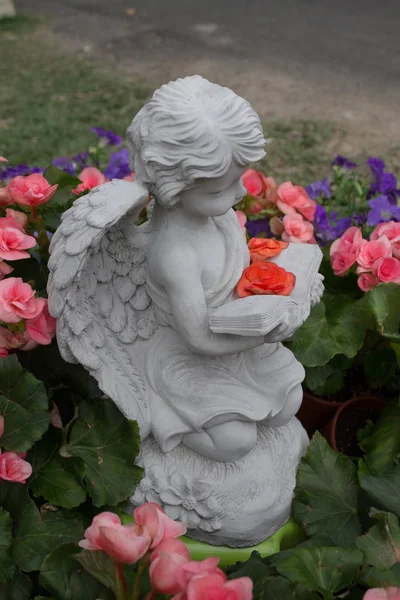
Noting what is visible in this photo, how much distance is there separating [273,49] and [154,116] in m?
4.68

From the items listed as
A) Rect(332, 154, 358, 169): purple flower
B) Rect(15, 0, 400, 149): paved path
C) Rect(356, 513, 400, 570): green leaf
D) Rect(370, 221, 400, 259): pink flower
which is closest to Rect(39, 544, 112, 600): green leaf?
Rect(356, 513, 400, 570): green leaf

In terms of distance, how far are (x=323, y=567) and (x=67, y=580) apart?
1.46 feet

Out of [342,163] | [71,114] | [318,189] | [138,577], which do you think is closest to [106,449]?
[138,577]

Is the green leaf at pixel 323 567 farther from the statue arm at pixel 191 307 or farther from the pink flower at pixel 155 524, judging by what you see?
the statue arm at pixel 191 307

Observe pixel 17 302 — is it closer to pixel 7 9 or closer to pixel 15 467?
pixel 15 467

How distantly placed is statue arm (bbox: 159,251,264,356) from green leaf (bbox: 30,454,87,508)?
1.28 ft

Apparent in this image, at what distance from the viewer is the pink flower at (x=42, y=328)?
142 cm

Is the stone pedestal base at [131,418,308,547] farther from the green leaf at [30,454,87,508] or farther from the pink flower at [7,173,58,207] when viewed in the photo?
the pink flower at [7,173,58,207]

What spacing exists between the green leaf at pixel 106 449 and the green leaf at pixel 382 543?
1.58 ft

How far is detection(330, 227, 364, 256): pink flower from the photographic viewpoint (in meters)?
1.76

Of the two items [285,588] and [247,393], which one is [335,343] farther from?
[285,588]

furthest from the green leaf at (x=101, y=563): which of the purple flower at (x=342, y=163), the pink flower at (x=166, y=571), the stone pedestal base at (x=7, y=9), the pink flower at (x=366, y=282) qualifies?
the stone pedestal base at (x=7, y=9)

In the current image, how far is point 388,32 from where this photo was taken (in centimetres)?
563

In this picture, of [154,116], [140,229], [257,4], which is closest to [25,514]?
[140,229]
